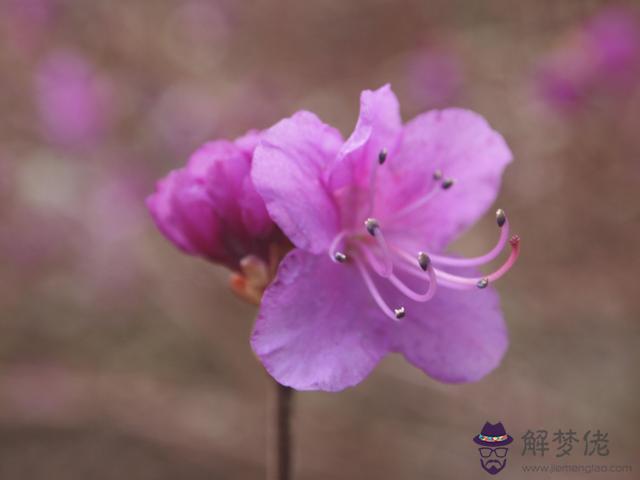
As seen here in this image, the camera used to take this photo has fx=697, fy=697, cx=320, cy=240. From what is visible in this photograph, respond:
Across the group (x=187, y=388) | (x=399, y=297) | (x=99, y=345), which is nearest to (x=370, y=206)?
(x=399, y=297)

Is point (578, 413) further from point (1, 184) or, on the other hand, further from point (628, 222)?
point (1, 184)

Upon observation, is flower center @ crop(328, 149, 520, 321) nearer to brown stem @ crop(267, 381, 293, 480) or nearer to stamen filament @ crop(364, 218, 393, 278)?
stamen filament @ crop(364, 218, 393, 278)

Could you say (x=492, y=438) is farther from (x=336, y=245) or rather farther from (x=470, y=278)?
(x=336, y=245)

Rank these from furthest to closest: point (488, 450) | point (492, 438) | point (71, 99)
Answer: point (71, 99) < point (488, 450) < point (492, 438)

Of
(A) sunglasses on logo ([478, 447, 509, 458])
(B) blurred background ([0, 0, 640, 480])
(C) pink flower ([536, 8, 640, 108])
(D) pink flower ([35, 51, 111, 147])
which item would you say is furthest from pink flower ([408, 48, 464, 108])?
(A) sunglasses on logo ([478, 447, 509, 458])

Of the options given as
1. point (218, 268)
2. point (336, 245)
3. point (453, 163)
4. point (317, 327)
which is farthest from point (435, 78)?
point (317, 327)

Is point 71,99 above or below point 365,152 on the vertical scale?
above
